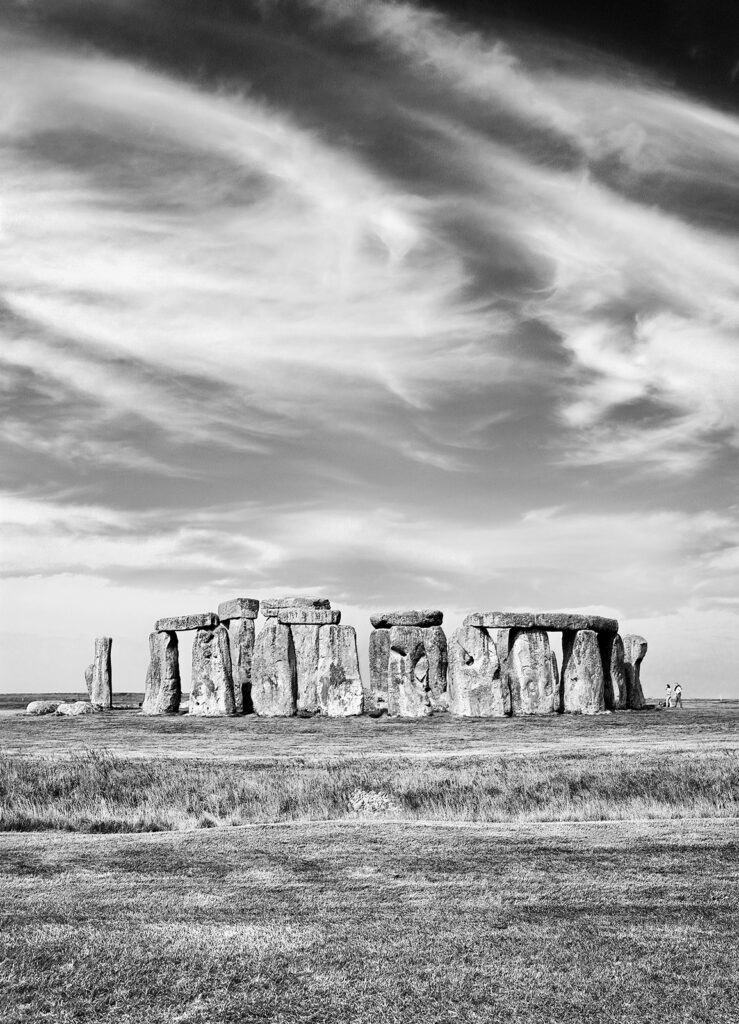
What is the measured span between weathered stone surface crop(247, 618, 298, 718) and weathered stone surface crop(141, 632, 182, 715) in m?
3.87

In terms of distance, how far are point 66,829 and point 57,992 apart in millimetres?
6719

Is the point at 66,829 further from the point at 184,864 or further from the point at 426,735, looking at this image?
the point at 426,735

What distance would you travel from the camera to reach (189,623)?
34938 millimetres

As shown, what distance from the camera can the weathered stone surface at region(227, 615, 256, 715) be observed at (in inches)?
1375

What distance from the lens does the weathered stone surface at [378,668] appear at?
33656 mm

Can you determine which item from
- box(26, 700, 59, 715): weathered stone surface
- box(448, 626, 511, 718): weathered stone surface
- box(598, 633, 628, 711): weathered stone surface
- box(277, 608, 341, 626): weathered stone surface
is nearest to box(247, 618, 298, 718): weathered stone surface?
box(277, 608, 341, 626): weathered stone surface

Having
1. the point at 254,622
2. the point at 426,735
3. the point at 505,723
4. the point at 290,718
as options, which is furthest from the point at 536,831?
the point at 254,622

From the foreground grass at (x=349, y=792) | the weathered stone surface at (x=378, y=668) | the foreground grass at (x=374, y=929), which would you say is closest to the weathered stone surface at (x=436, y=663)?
the weathered stone surface at (x=378, y=668)

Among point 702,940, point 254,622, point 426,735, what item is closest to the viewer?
point 702,940

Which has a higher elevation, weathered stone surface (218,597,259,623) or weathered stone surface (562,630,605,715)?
weathered stone surface (218,597,259,623)

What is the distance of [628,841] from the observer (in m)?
10.3

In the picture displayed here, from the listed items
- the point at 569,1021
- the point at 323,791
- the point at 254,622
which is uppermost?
the point at 254,622

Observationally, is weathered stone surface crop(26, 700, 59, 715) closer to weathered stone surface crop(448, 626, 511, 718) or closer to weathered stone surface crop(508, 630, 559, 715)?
weathered stone surface crop(448, 626, 511, 718)

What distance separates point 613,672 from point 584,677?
7.36 feet
